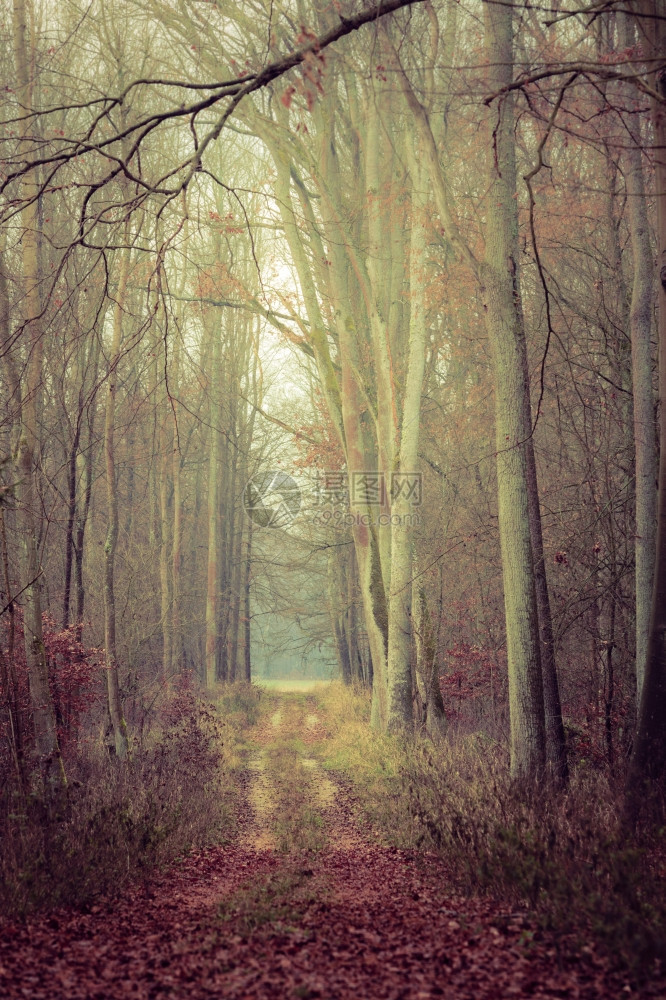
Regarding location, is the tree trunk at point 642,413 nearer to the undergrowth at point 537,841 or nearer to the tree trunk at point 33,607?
the undergrowth at point 537,841

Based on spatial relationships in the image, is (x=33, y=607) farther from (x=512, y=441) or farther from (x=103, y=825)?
(x=512, y=441)

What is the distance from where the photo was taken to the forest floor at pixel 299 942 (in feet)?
11.7

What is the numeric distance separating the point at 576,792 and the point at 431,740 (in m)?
4.16

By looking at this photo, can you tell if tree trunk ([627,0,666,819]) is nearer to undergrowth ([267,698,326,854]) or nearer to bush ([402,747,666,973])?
bush ([402,747,666,973])

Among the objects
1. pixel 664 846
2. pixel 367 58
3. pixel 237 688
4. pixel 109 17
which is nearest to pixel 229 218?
pixel 367 58

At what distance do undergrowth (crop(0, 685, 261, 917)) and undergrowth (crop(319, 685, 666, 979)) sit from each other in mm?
2081

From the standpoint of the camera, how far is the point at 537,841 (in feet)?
16.8

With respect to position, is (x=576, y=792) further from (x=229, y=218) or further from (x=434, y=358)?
(x=434, y=358)

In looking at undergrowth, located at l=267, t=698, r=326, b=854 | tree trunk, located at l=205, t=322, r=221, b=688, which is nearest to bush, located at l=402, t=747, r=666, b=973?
undergrowth, located at l=267, t=698, r=326, b=854

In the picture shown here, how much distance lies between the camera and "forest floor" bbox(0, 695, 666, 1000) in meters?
3.58

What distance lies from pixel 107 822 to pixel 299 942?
107 inches

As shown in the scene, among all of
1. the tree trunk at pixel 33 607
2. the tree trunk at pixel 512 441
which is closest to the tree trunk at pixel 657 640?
the tree trunk at pixel 512 441

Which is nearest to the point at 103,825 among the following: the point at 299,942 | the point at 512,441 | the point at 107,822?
the point at 107,822

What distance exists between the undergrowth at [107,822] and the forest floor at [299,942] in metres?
0.22
